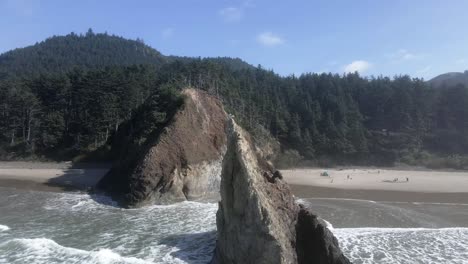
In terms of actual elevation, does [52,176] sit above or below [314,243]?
below

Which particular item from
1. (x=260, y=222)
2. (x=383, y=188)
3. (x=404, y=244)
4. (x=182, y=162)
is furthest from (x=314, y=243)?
(x=383, y=188)

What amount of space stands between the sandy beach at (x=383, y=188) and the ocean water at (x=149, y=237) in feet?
22.5

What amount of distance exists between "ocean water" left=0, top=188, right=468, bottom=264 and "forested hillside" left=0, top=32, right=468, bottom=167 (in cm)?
1538

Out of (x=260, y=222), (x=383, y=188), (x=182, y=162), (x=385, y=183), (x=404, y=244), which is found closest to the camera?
(x=260, y=222)

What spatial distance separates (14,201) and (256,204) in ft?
71.6

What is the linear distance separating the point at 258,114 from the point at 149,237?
51359 millimetres

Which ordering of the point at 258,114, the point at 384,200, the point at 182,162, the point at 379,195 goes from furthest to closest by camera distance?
the point at 258,114 → the point at 379,195 → the point at 384,200 → the point at 182,162

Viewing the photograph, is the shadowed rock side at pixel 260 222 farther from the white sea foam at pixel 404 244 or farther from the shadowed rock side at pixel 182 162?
the shadowed rock side at pixel 182 162

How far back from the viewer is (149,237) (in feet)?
60.0

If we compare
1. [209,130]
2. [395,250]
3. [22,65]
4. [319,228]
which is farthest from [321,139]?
[22,65]

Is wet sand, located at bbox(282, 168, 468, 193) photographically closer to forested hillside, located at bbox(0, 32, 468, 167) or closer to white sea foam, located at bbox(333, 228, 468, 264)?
forested hillside, located at bbox(0, 32, 468, 167)

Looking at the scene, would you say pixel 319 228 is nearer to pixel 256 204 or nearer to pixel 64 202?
pixel 256 204

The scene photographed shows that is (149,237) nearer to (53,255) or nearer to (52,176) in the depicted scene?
(53,255)

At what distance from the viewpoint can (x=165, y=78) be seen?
6831 centimetres
